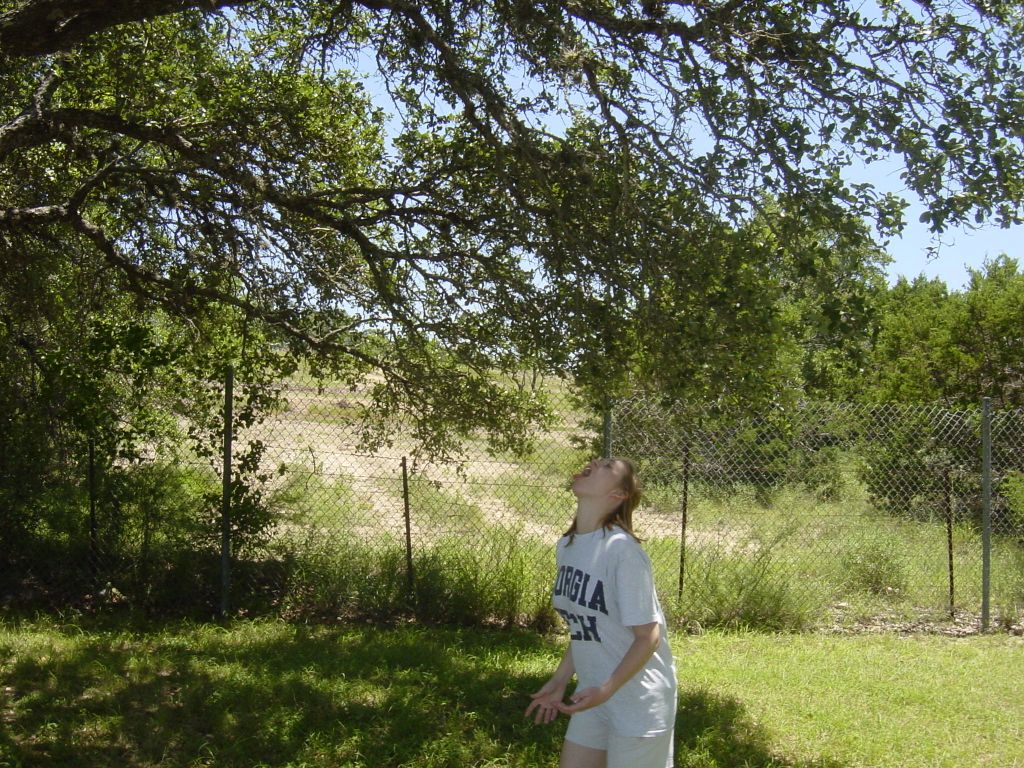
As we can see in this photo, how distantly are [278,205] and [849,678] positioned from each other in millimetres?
4986

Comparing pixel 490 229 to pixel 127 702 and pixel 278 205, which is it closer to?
pixel 278 205

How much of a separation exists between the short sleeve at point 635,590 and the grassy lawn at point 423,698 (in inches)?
81.1

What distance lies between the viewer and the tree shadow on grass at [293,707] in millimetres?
4852

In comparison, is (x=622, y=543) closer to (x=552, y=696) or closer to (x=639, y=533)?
(x=552, y=696)

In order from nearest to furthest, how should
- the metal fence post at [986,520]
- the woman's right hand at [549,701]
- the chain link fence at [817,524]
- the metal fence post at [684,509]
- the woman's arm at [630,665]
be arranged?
1. the woman's arm at [630,665]
2. the woman's right hand at [549,701]
3. the metal fence post at [684,509]
4. the chain link fence at [817,524]
5. the metal fence post at [986,520]

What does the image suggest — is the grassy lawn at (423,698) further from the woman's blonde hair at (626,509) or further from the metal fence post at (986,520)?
the woman's blonde hair at (626,509)

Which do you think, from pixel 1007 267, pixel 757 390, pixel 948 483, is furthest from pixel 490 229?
pixel 1007 267

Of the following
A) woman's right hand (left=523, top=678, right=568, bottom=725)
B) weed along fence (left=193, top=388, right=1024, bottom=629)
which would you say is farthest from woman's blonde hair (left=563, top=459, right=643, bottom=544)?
weed along fence (left=193, top=388, right=1024, bottom=629)

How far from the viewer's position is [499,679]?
19.7 ft

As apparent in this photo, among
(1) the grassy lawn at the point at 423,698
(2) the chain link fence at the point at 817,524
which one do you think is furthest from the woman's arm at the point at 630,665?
(2) the chain link fence at the point at 817,524

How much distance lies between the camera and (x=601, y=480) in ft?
11.2

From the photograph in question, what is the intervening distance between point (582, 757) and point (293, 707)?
102 inches

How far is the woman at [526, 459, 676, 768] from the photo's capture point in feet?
10.3

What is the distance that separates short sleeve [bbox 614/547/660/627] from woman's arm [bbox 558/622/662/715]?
32 millimetres
